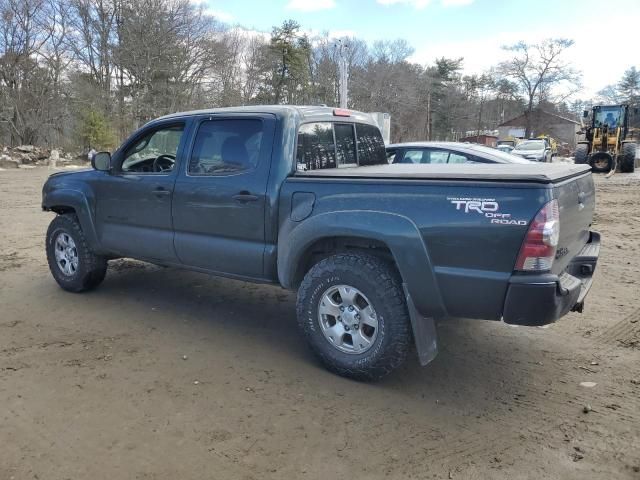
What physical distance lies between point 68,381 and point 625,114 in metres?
29.5

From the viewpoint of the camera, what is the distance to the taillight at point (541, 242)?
112 inches

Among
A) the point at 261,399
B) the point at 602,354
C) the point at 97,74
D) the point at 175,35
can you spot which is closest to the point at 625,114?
the point at 602,354

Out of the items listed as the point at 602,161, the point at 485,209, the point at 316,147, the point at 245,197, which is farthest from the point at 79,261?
the point at 602,161

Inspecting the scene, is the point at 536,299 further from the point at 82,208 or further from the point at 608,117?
the point at 608,117

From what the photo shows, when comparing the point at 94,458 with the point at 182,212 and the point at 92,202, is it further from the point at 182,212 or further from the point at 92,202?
the point at 92,202

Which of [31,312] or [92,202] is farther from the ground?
[92,202]

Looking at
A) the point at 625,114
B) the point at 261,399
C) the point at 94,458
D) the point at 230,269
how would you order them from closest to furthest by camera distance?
the point at 94,458 → the point at 261,399 → the point at 230,269 → the point at 625,114

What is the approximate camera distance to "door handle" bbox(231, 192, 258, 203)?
401cm

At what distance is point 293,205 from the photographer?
12.6ft

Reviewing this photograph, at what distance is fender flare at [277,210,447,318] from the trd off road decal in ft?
1.03

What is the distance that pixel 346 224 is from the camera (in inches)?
136

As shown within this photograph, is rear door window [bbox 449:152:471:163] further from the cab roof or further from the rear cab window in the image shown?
the cab roof

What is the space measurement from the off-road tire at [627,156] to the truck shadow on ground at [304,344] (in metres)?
24.7

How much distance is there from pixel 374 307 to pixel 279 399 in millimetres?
868
